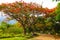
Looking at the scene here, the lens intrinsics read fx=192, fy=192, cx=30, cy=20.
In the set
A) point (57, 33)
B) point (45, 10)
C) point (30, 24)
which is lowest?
point (57, 33)

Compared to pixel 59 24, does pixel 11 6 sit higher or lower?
higher

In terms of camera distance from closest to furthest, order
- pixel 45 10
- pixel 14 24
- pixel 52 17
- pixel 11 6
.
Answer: pixel 11 6, pixel 45 10, pixel 52 17, pixel 14 24

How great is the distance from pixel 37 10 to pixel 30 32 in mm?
3541

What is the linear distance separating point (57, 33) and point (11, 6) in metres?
6.74

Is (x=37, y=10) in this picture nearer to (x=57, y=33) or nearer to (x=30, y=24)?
(x=30, y=24)

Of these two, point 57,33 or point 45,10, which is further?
point 57,33

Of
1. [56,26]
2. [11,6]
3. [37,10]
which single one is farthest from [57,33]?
[11,6]

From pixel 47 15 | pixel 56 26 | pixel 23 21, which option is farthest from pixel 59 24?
pixel 23 21

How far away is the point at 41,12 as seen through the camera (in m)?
19.6

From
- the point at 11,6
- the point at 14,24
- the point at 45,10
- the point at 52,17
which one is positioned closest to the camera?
the point at 11,6

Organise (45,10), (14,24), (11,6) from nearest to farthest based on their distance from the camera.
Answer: (11,6)
(45,10)
(14,24)

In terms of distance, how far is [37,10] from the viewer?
19141 millimetres

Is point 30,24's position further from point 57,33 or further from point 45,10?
point 57,33

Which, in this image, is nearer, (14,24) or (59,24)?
(59,24)
